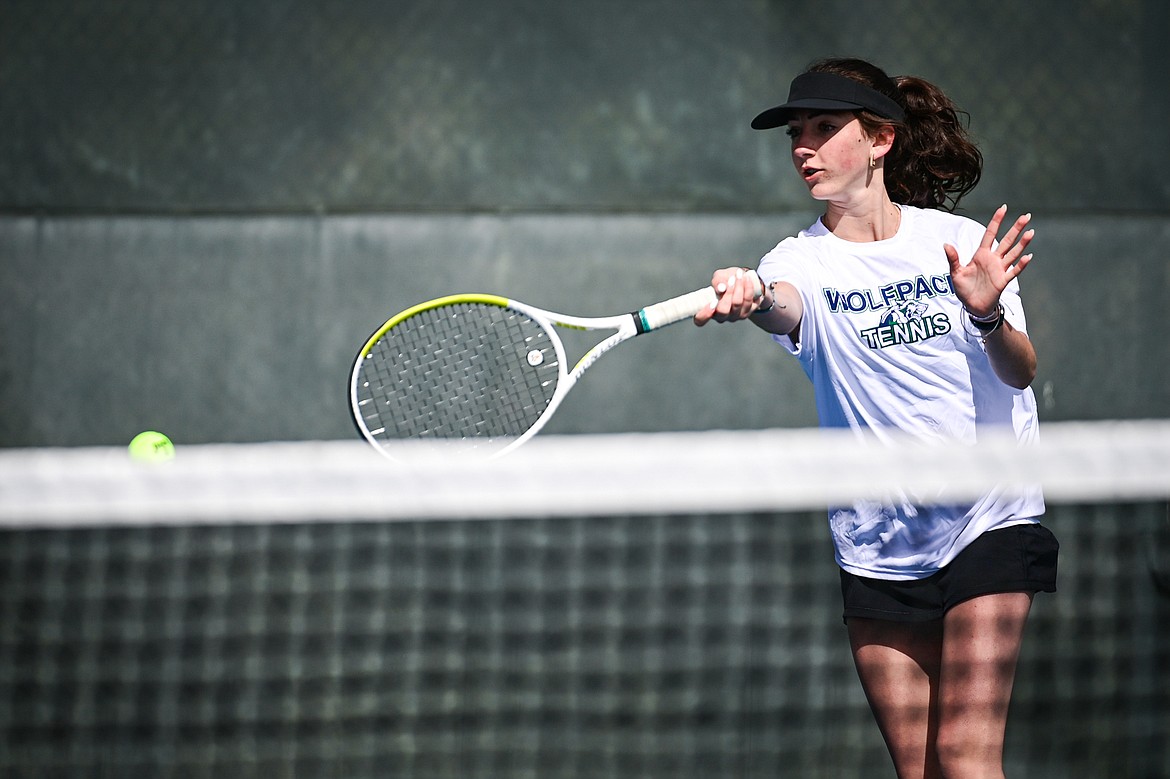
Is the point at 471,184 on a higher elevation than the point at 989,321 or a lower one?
higher

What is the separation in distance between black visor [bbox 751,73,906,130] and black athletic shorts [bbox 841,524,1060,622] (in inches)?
26.7

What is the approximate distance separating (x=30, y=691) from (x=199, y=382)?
981mm

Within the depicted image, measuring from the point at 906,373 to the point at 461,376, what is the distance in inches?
59.0

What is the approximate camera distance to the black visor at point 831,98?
6.21 feet

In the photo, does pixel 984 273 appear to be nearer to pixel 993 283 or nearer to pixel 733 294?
pixel 993 283

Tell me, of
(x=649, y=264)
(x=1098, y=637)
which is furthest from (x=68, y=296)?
(x=1098, y=637)

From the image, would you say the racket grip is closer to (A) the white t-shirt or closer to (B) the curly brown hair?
(A) the white t-shirt

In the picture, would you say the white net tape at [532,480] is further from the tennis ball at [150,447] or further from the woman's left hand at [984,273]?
the tennis ball at [150,447]

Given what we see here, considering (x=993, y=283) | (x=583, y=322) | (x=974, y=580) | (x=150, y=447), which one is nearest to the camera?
(x=993, y=283)

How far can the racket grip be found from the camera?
1798 millimetres

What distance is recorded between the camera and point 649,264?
11.5 feet

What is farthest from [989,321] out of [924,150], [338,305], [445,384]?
[338,305]

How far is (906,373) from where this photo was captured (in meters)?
1.85

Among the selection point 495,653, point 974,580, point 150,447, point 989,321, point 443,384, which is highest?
point 989,321
